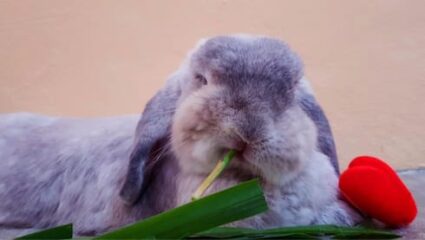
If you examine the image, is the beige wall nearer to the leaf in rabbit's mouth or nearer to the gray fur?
the gray fur

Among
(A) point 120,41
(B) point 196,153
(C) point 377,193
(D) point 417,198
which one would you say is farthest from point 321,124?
(A) point 120,41

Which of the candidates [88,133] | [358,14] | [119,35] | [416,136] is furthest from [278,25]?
[88,133]

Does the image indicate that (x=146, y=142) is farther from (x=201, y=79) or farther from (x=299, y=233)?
(x=299, y=233)

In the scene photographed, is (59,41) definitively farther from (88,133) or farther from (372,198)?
(372,198)

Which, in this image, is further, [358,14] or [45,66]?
[358,14]

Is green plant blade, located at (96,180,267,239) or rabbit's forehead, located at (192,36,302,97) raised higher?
rabbit's forehead, located at (192,36,302,97)

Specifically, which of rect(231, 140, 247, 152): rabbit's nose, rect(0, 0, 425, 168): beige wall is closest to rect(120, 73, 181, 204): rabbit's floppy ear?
rect(231, 140, 247, 152): rabbit's nose
